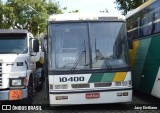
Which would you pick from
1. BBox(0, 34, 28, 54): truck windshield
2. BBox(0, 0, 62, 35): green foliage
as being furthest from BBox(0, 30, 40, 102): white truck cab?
BBox(0, 0, 62, 35): green foliage

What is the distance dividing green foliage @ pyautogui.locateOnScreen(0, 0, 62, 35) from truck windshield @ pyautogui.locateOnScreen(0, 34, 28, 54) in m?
35.5

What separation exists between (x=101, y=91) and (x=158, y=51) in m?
2.20

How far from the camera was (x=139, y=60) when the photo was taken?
15.5m

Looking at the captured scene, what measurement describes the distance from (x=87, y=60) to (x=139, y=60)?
3.37m

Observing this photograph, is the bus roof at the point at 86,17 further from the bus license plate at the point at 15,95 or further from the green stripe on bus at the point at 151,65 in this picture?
the bus license plate at the point at 15,95

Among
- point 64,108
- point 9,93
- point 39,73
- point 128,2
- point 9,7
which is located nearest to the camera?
point 9,93

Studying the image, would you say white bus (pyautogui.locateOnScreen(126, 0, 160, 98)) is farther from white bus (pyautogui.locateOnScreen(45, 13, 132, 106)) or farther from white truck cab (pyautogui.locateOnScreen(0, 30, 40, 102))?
white truck cab (pyautogui.locateOnScreen(0, 30, 40, 102))

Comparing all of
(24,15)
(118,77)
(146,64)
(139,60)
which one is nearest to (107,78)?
(118,77)

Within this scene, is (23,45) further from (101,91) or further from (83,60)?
(101,91)

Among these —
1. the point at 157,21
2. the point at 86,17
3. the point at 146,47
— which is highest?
the point at 86,17

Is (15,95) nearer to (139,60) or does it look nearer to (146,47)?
(146,47)

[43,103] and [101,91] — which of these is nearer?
[101,91]

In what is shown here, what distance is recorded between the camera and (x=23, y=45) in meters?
13.7

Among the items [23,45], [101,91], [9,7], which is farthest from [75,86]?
[9,7]
